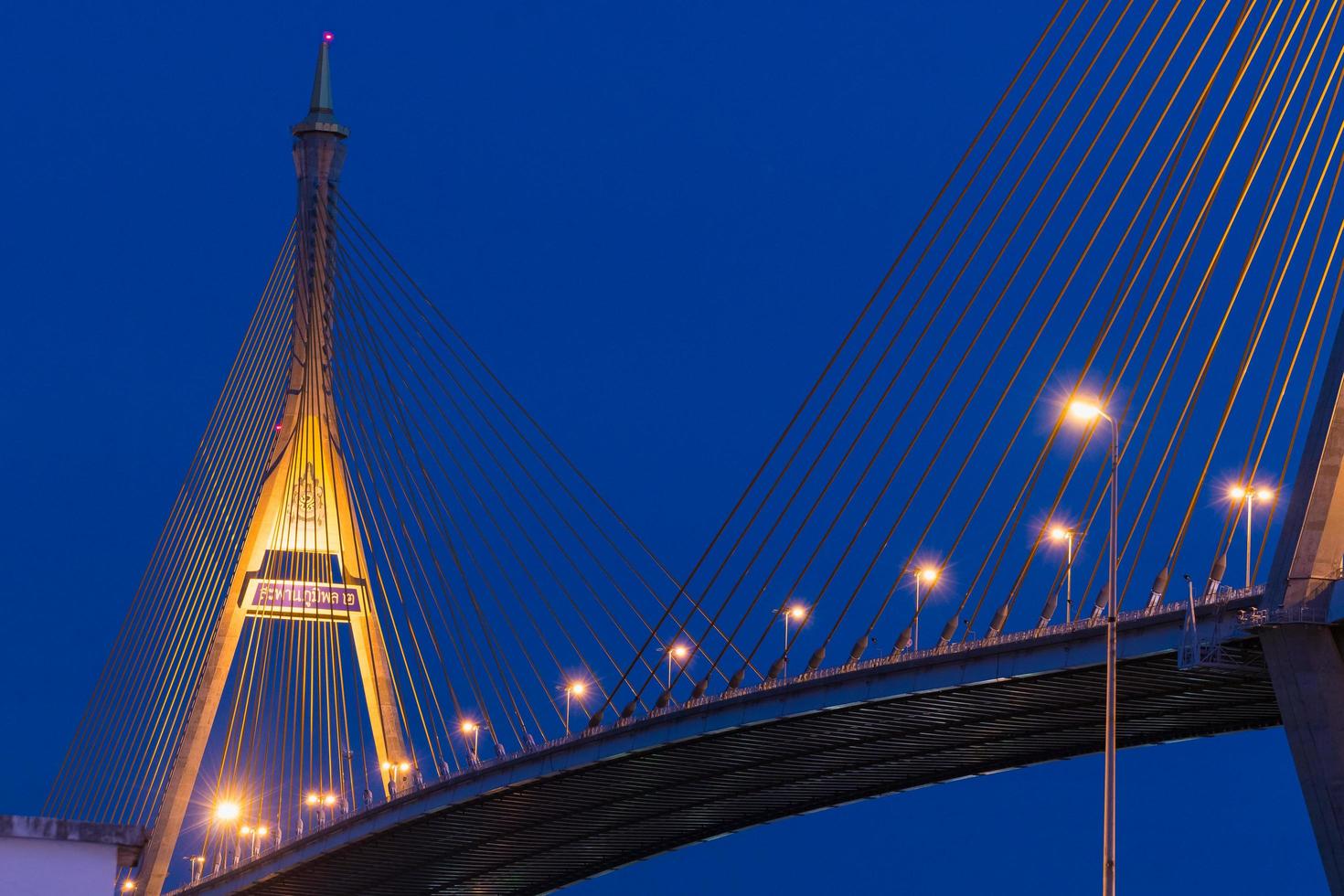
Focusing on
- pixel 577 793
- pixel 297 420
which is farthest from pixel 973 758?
pixel 297 420

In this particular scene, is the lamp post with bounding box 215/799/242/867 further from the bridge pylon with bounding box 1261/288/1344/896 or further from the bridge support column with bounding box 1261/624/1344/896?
the bridge pylon with bounding box 1261/288/1344/896

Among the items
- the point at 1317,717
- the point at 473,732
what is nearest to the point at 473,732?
the point at 473,732

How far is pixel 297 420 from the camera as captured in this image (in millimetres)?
63375

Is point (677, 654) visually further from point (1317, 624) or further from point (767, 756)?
point (1317, 624)

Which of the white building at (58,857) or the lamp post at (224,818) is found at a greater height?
the lamp post at (224,818)

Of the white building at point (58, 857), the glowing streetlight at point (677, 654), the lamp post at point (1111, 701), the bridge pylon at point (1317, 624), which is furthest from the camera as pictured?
the glowing streetlight at point (677, 654)

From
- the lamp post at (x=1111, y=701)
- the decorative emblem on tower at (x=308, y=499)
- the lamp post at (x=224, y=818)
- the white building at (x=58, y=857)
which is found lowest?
the white building at (x=58, y=857)

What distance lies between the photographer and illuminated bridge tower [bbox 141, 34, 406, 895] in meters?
63.3

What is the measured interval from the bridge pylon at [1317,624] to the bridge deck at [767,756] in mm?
2165

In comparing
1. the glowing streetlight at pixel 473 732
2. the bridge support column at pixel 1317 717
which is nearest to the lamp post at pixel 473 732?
A: the glowing streetlight at pixel 473 732

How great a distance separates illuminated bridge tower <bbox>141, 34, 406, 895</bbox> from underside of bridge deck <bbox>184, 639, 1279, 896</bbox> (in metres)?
3.57

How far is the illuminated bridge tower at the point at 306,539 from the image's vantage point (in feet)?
208

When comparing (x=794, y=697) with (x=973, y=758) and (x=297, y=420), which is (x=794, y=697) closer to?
(x=973, y=758)

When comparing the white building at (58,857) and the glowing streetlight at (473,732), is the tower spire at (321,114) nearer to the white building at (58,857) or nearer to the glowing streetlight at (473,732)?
the glowing streetlight at (473,732)
